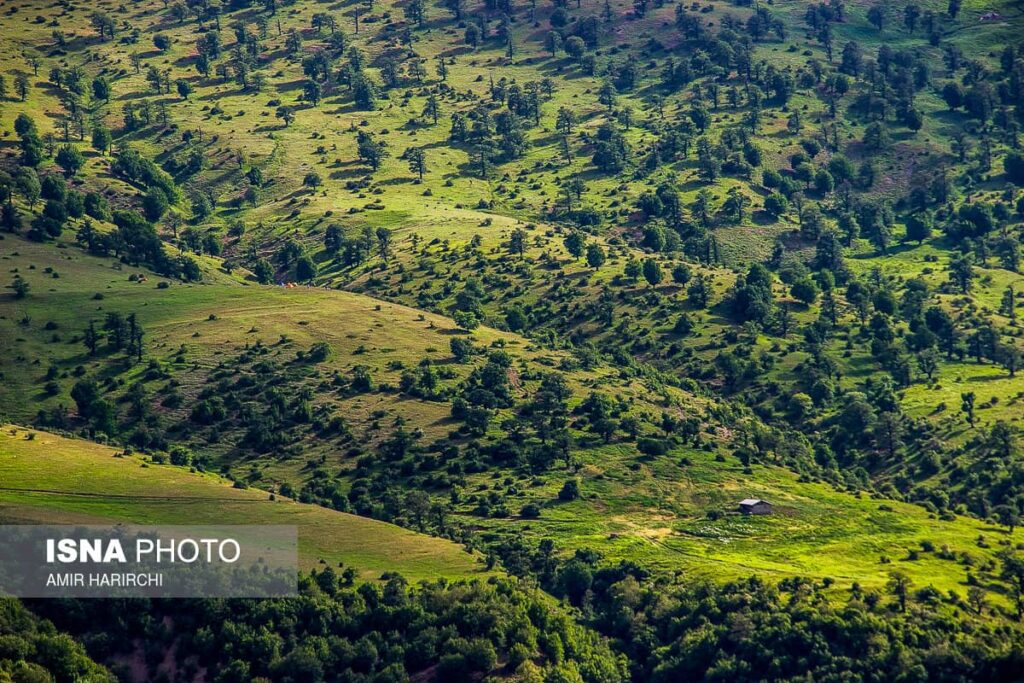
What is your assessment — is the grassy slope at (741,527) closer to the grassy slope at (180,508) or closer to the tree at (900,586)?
the tree at (900,586)

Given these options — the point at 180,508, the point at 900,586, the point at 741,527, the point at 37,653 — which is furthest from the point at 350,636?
the point at 900,586

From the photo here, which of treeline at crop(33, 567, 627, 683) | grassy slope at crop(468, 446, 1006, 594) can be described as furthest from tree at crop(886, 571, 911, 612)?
treeline at crop(33, 567, 627, 683)

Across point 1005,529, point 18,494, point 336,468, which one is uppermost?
point 18,494

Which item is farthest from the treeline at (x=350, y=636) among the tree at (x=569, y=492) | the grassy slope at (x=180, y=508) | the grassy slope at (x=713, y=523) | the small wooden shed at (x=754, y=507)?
the small wooden shed at (x=754, y=507)

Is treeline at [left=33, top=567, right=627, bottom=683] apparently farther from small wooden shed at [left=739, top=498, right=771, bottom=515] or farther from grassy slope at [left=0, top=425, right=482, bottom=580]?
small wooden shed at [left=739, top=498, right=771, bottom=515]

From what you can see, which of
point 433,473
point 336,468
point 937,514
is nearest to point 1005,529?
point 937,514

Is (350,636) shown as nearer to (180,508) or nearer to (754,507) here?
(180,508)

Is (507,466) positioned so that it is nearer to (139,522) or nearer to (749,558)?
(749,558)
